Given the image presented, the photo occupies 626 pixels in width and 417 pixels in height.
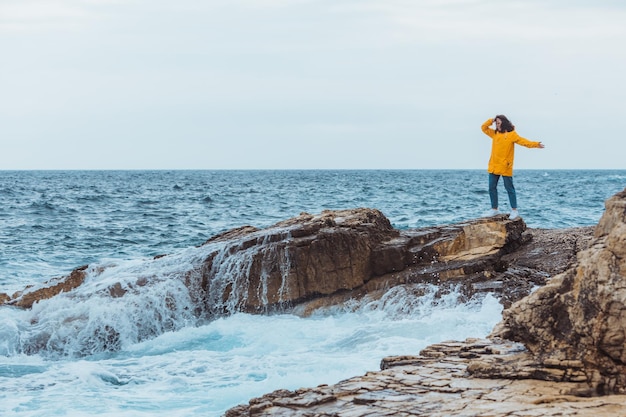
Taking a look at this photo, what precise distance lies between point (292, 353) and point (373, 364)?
4.90 feet

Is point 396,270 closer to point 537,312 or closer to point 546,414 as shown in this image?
point 537,312

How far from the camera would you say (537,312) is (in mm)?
5543

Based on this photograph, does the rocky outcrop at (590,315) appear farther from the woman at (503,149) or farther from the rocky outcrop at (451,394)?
the woman at (503,149)

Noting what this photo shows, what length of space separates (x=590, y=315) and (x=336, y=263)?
633 cm

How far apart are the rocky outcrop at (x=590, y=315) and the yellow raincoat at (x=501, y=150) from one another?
20.9 feet

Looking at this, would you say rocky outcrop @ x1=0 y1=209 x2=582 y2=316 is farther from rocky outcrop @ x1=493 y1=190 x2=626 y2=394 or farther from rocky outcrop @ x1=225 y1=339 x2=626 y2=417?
rocky outcrop @ x1=493 y1=190 x2=626 y2=394

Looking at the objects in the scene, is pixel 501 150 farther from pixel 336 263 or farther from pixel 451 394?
pixel 451 394

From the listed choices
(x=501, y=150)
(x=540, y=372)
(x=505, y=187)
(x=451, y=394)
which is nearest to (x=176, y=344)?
(x=505, y=187)

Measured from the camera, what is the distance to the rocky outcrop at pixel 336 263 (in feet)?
36.7

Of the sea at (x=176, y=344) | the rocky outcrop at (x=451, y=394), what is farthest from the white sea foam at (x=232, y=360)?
the rocky outcrop at (x=451, y=394)

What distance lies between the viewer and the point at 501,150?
12.1m

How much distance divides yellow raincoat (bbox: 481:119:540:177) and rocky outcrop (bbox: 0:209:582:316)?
36.1 inches

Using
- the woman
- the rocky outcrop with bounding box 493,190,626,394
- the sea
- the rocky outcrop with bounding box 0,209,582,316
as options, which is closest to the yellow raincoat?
the woman

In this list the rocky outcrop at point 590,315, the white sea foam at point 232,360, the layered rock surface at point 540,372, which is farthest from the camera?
the white sea foam at point 232,360
